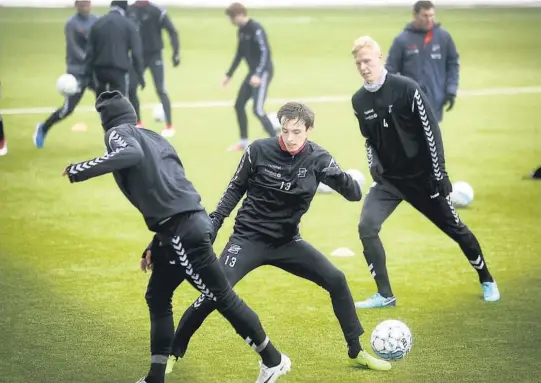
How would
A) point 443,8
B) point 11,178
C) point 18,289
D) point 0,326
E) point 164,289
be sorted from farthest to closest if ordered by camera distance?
point 443,8, point 11,178, point 18,289, point 0,326, point 164,289

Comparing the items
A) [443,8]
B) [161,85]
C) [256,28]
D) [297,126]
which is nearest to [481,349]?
[297,126]

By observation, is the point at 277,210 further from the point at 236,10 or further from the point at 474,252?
the point at 236,10

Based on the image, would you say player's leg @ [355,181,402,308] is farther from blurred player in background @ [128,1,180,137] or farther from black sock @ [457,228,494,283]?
blurred player in background @ [128,1,180,137]

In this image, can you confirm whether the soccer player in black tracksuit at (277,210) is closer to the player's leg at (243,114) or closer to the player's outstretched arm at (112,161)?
the player's outstretched arm at (112,161)

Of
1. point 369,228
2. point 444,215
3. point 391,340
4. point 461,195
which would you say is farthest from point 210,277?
point 461,195

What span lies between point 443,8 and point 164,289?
109ft

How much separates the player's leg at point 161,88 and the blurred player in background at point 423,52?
5.77m

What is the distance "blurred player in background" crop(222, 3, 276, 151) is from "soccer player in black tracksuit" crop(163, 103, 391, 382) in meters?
9.45

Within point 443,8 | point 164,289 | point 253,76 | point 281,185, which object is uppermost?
point 281,185

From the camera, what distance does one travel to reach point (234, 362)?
8656 millimetres

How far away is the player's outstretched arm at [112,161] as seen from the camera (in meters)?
7.11

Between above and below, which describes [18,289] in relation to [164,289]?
below

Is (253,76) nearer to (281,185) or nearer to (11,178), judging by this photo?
(11,178)

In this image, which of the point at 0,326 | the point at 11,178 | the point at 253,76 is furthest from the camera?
the point at 253,76
